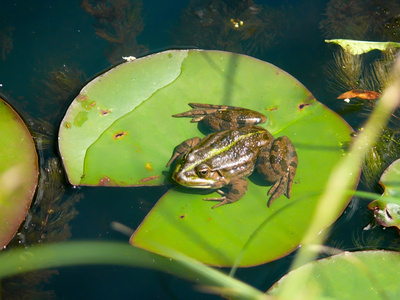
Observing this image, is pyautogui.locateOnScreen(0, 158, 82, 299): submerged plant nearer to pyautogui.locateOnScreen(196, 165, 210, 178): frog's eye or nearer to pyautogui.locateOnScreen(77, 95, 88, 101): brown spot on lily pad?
pyautogui.locateOnScreen(77, 95, 88, 101): brown spot on lily pad

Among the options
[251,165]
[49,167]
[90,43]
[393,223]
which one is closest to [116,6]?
[90,43]

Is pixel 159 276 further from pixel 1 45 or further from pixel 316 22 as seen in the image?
pixel 316 22

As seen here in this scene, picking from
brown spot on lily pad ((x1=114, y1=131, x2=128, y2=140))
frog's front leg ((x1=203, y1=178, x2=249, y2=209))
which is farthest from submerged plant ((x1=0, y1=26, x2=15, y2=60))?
frog's front leg ((x1=203, y1=178, x2=249, y2=209))

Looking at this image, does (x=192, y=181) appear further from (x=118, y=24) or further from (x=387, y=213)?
(x=118, y=24)

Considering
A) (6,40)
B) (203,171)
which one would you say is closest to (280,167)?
(203,171)

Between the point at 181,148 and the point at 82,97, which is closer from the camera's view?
the point at 181,148

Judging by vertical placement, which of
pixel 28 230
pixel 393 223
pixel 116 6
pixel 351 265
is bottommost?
pixel 28 230
